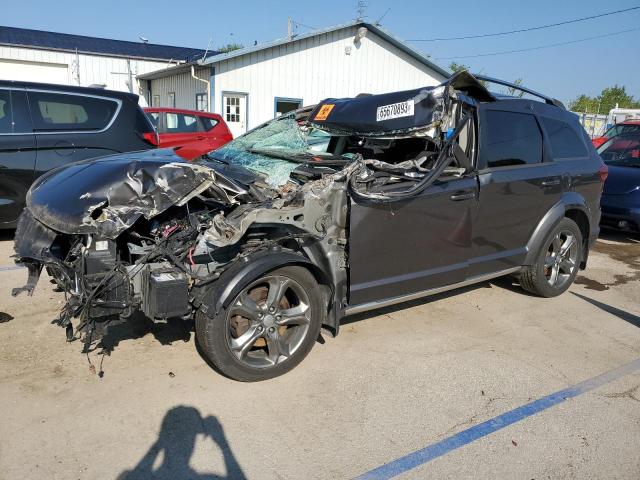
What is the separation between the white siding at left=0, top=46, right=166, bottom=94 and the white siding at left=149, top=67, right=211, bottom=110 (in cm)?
208

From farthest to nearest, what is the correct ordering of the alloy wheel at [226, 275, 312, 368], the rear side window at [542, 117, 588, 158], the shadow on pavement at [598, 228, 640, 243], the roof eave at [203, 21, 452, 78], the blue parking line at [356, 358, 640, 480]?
the roof eave at [203, 21, 452, 78] → the shadow on pavement at [598, 228, 640, 243] → the rear side window at [542, 117, 588, 158] → the alloy wheel at [226, 275, 312, 368] → the blue parking line at [356, 358, 640, 480]

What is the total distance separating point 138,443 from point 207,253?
115cm

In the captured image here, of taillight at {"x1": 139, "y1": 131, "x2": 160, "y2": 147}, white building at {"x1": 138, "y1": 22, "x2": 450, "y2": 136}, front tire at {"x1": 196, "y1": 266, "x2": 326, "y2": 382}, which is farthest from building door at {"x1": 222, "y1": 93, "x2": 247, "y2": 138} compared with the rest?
front tire at {"x1": 196, "y1": 266, "x2": 326, "y2": 382}

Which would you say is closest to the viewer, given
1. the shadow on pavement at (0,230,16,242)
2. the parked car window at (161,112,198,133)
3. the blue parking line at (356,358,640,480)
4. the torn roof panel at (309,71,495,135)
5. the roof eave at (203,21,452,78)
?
the blue parking line at (356,358,640,480)

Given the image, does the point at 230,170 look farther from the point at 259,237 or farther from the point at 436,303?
the point at 436,303

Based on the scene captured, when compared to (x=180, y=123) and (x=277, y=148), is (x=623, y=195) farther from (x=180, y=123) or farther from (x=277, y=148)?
(x=180, y=123)

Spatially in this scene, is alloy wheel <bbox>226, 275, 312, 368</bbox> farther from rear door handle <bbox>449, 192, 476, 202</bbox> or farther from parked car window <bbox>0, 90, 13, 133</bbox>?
parked car window <bbox>0, 90, 13, 133</bbox>

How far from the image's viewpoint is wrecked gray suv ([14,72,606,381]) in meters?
3.17

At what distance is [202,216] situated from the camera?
3.47 m

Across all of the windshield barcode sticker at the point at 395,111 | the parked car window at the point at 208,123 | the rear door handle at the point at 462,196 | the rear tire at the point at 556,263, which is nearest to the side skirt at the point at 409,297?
the rear tire at the point at 556,263

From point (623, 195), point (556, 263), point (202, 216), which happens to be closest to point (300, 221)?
point (202, 216)

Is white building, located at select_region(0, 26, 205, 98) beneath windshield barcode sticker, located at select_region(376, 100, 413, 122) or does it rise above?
above

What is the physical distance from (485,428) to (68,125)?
5739mm

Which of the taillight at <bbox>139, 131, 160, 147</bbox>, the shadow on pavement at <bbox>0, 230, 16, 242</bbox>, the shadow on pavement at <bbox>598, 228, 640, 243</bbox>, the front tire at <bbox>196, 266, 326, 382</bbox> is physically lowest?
the shadow on pavement at <bbox>598, 228, 640, 243</bbox>
